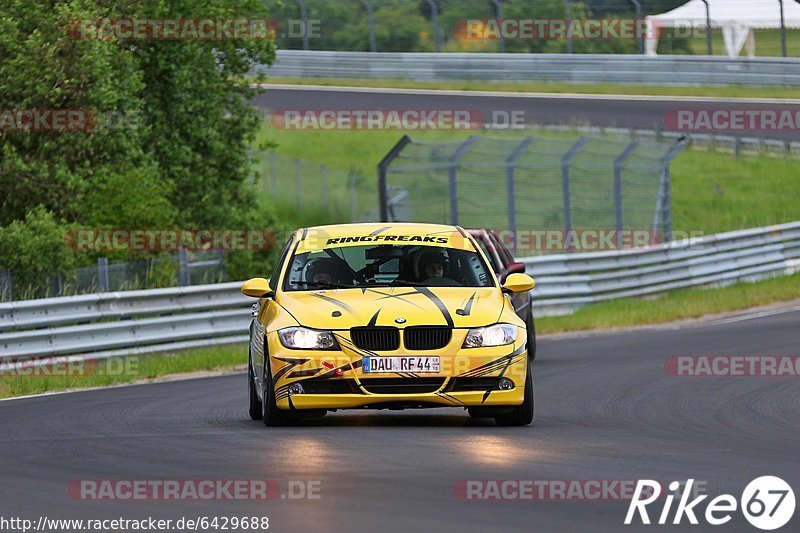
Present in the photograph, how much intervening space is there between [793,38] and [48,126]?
24.1 m

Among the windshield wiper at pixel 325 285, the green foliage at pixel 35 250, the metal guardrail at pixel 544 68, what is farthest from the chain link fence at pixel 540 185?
the windshield wiper at pixel 325 285

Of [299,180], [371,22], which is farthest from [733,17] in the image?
[299,180]

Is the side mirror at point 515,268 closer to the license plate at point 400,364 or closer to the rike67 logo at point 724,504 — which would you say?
the license plate at point 400,364

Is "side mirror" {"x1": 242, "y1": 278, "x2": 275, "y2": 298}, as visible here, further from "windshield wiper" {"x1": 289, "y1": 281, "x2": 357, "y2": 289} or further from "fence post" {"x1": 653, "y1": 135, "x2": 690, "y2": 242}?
"fence post" {"x1": 653, "y1": 135, "x2": 690, "y2": 242}

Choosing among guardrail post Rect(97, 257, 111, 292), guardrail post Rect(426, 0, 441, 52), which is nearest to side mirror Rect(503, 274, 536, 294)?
guardrail post Rect(97, 257, 111, 292)

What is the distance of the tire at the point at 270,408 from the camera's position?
1077 cm

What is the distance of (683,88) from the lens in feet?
148

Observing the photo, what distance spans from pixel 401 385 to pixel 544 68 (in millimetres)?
36589

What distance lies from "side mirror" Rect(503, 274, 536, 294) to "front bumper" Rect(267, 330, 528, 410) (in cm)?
94

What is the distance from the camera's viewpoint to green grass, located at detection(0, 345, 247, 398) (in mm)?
16516

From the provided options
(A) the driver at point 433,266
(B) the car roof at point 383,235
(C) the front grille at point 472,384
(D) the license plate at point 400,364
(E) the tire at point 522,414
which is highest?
(B) the car roof at point 383,235

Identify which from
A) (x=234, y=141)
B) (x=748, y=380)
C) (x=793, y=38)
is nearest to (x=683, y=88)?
(x=793, y=38)

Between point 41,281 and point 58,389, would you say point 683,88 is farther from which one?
point 58,389

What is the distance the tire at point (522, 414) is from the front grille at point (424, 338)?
0.71 metres
